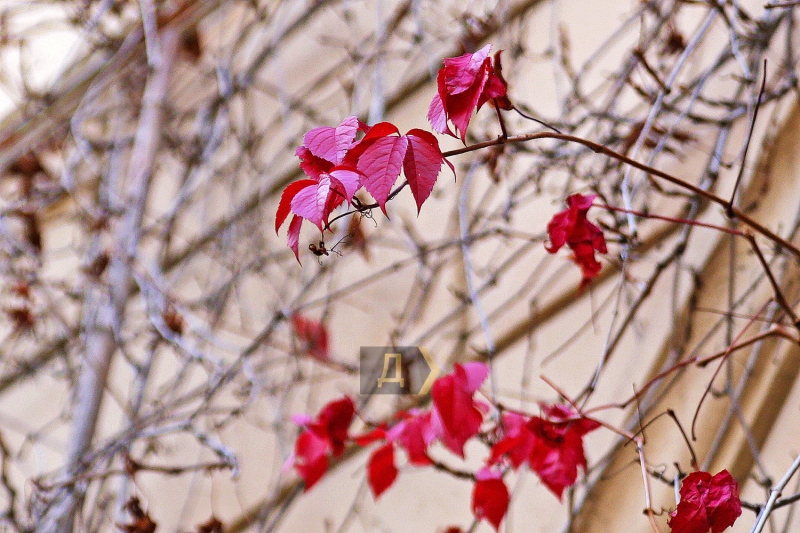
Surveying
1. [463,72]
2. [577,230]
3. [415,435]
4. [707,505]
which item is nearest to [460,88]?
[463,72]

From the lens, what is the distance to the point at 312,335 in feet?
6.07

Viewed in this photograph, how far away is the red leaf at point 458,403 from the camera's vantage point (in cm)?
97

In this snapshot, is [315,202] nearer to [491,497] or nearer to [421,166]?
[421,166]

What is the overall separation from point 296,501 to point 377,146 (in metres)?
1.23

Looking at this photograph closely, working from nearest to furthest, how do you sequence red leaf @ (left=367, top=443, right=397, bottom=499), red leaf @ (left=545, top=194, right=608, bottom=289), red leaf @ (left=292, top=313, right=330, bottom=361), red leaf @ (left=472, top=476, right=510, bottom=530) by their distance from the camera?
1. red leaf @ (left=545, top=194, right=608, bottom=289)
2. red leaf @ (left=472, top=476, right=510, bottom=530)
3. red leaf @ (left=367, top=443, right=397, bottom=499)
4. red leaf @ (left=292, top=313, right=330, bottom=361)

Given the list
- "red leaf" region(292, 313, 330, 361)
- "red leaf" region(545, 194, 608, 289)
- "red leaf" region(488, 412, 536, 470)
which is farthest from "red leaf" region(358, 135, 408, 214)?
"red leaf" region(292, 313, 330, 361)

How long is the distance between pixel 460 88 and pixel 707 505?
428 mm

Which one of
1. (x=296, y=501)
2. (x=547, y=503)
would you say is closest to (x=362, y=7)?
(x=296, y=501)

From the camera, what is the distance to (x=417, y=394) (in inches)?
59.8

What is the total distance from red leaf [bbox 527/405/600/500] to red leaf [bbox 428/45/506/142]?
393 millimetres

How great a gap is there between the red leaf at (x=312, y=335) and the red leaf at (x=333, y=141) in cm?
118

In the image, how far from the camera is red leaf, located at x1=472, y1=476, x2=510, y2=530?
1029 millimetres

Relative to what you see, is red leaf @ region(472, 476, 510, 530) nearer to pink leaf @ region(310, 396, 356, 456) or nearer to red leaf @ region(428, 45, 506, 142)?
pink leaf @ region(310, 396, 356, 456)

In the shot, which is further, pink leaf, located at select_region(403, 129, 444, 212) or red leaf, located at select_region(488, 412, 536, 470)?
red leaf, located at select_region(488, 412, 536, 470)
